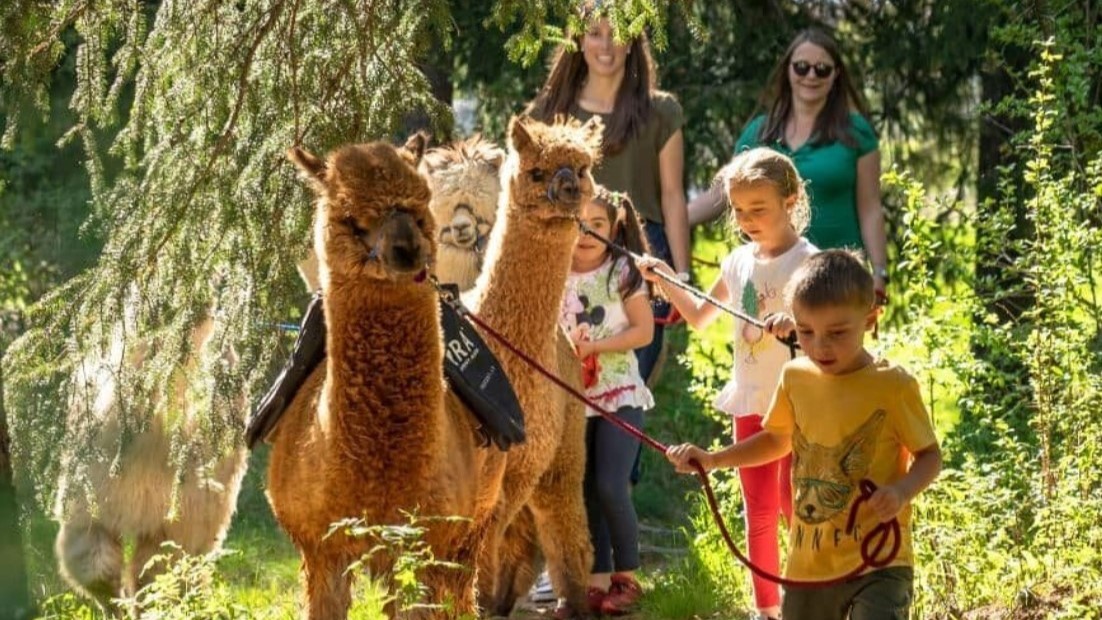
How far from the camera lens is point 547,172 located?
6703mm

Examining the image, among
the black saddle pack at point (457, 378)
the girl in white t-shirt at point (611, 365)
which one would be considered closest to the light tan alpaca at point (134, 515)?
the black saddle pack at point (457, 378)

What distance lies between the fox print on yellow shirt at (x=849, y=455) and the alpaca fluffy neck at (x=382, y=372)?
1134 mm

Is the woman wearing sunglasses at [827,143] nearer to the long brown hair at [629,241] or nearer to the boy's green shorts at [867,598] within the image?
the long brown hair at [629,241]

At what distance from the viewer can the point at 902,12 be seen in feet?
34.5

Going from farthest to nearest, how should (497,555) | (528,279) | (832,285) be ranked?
1. (497,555)
2. (528,279)
3. (832,285)

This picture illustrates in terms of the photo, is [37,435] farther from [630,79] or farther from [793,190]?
[630,79]

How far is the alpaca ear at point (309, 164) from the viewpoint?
5.44 m

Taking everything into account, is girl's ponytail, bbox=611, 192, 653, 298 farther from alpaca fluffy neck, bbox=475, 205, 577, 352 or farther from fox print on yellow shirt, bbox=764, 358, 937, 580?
fox print on yellow shirt, bbox=764, 358, 937, 580

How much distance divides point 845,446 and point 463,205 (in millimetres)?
3413

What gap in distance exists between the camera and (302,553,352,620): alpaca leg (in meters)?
5.58

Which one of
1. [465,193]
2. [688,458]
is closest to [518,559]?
[465,193]

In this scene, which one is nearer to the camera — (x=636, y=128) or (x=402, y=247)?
(x=402, y=247)

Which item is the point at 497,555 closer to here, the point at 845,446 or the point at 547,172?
the point at 547,172

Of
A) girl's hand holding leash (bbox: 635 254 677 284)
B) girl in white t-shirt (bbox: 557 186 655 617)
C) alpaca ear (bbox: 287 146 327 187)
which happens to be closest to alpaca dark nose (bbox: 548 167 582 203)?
girl's hand holding leash (bbox: 635 254 677 284)
